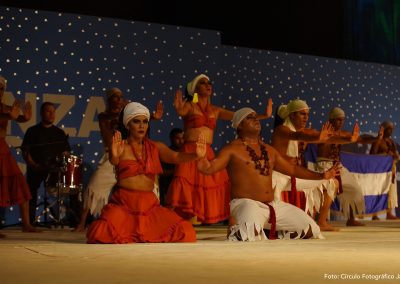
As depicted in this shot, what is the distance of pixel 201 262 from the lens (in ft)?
15.5

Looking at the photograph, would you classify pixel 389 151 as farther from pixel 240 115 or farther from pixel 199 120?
pixel 240 115

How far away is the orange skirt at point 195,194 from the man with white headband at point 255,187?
38.5 inches

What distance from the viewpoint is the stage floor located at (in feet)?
12.9

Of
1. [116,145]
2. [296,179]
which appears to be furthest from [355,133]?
[116,145]

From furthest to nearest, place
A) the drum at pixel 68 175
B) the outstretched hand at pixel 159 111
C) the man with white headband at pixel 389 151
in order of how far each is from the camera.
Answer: the man with white headband at pixel 389 151
the drum at pixel 68 175
the outstretched hand at pixel 159 111

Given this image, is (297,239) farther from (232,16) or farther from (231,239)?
(232,16)

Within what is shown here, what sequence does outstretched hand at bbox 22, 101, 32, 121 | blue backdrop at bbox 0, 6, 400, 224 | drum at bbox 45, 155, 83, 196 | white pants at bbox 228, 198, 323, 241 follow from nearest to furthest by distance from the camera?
white pants at bbox 228, 198, 323, 241
outstretched hand at bbox 22, 101, 32, 121
drum at bbox 45, 155, 83, 196
blue backdrop at bbox 0, 6, 400, 224

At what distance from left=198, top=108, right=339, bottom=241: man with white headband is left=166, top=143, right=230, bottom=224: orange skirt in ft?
3.21

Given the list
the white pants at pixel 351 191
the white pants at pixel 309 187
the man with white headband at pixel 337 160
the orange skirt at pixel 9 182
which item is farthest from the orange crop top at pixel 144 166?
the white pants at pixel 351 191

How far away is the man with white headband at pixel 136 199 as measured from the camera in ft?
21.5

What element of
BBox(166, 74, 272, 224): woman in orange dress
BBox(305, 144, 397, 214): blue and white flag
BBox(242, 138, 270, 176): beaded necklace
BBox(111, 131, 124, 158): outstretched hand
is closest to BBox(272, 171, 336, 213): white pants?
BBox(166, 74, 272, 224): woman in orange dress

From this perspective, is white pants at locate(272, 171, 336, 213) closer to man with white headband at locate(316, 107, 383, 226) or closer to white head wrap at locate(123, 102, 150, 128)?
man with white headband at locate(316, 107, 383, 226)

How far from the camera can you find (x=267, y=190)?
7.16 meters

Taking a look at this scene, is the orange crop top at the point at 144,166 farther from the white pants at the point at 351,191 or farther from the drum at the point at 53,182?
the white pants at the point at 351,191
